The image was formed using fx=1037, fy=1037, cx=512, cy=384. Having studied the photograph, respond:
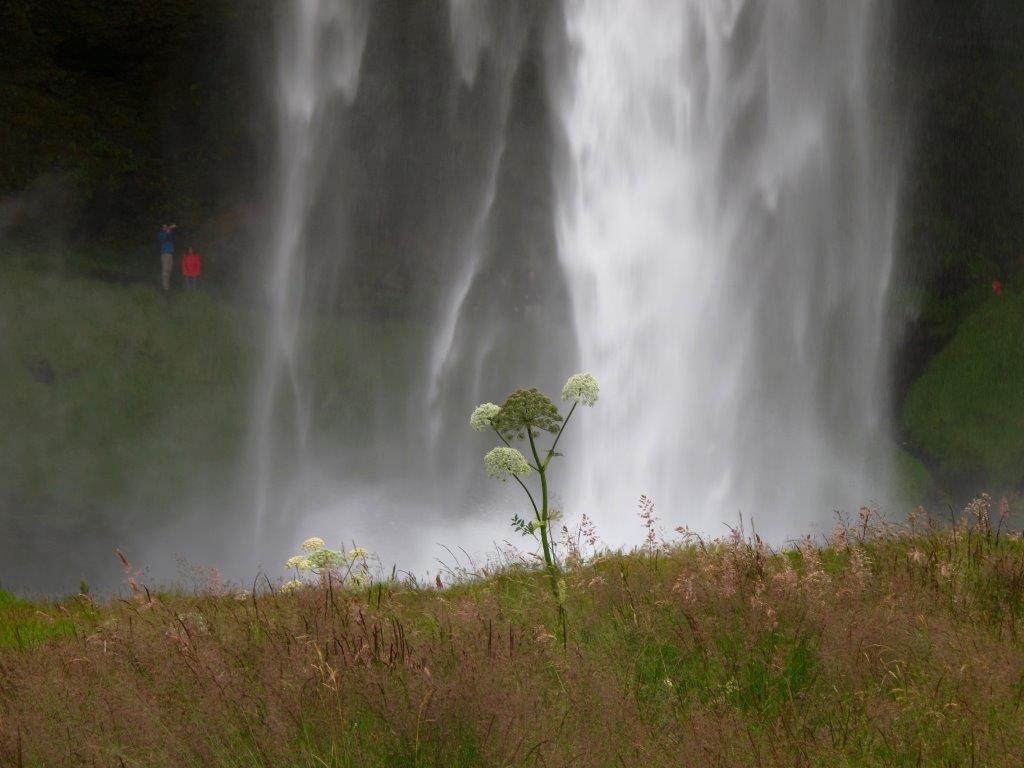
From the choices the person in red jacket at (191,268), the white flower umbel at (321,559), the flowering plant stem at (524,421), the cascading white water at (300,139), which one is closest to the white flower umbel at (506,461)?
the flowering plant stem at (524,421)

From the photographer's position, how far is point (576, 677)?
4.09m

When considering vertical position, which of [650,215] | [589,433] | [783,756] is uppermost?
[650,215]

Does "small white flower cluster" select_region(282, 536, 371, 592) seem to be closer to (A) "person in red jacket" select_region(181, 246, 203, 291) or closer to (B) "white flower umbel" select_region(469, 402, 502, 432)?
(B) "white flower umbel" select_region(469, 402, 502, 432)

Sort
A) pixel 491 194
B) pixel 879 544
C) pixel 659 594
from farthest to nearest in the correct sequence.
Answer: pixel 491 194 < pixel 879 544 < pixel 659 594

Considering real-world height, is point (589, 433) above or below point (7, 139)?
below

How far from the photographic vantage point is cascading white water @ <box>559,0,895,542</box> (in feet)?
58.8

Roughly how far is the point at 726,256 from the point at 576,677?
1655 centimetres

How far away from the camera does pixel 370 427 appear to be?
22078 millimetres

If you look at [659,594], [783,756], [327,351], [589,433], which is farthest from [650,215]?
[783,756]

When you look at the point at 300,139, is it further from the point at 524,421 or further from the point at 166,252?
the point at 524,421

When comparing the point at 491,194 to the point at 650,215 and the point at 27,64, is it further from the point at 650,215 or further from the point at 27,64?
the point at 27,64

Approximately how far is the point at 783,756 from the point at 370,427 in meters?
19.1

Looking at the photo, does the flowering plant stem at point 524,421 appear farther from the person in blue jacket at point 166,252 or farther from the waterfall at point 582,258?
the person in blue jacket at point 166,252

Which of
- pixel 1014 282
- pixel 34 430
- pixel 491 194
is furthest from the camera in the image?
pixel 491 194
